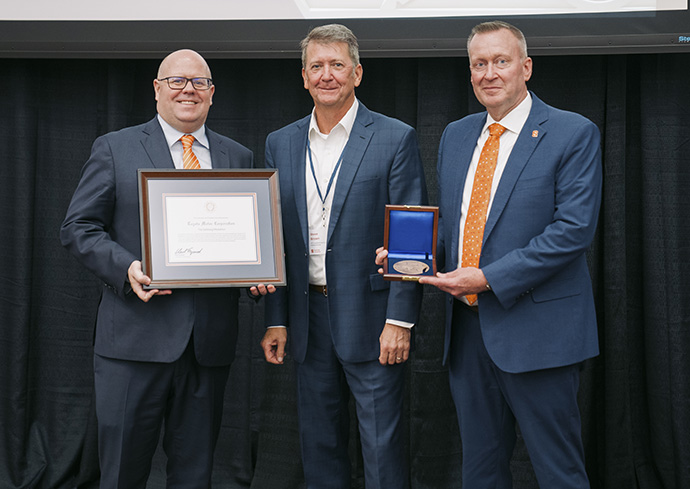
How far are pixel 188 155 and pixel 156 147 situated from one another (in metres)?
0.10

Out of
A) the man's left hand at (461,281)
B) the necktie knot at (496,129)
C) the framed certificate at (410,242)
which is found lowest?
the man's left hand at (461,281)

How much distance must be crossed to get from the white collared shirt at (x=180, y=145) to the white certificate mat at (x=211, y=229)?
6.5 inches

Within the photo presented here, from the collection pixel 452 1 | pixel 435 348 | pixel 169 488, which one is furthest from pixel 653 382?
pixel 169 488

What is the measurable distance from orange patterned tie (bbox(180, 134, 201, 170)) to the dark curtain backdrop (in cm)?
106

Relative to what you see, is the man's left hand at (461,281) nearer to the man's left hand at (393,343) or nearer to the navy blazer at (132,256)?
the man's left hand at (393,343)

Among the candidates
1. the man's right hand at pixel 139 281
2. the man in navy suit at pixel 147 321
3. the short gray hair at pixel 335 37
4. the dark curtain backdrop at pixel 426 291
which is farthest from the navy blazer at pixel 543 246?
the dark curtain backdrop at pixel 426 291

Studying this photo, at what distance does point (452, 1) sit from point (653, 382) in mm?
1863

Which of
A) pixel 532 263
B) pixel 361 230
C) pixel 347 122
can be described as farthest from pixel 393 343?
pixel 347 122

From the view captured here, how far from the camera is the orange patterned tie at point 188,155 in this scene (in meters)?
2.12

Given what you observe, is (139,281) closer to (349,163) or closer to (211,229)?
(211,229)

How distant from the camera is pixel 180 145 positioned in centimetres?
214

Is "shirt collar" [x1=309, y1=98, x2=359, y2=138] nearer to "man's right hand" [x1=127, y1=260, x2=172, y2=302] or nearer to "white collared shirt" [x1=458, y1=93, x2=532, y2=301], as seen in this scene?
"white collared shirt" [x1=458, y1=93, x2=532, y2=301]

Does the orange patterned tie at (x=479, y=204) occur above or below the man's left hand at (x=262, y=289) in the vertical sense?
above

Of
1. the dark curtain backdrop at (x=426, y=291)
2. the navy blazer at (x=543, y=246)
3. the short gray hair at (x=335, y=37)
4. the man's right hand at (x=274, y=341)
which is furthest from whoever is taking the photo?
the dark curtain backdrop at (x=426, y=291)
